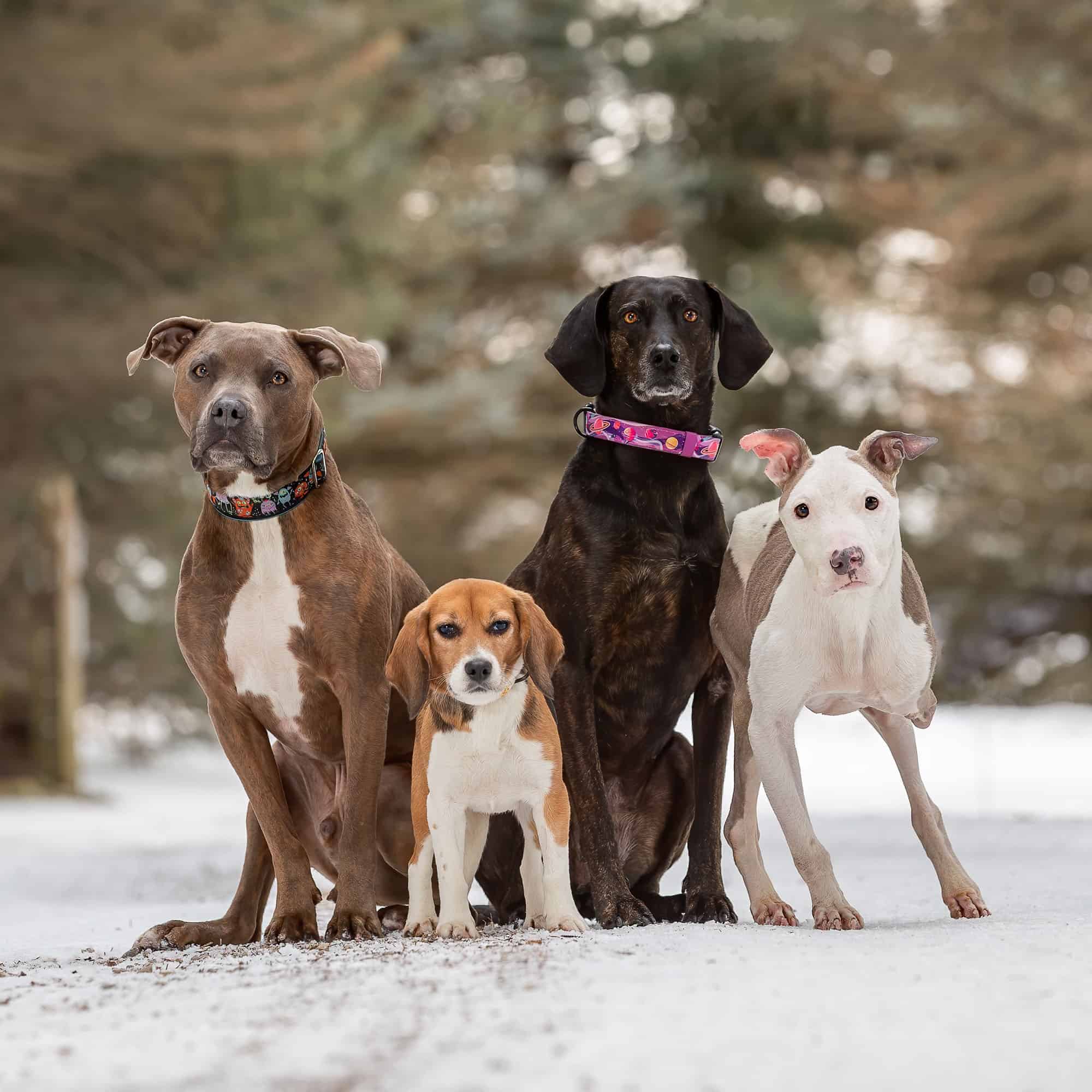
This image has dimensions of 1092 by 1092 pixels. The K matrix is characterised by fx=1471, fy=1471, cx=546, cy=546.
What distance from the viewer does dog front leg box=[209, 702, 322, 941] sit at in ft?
12.1

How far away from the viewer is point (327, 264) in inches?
555

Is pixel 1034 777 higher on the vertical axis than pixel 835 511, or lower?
lower

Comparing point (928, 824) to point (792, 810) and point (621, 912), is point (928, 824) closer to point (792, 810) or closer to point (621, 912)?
point (792, 810)

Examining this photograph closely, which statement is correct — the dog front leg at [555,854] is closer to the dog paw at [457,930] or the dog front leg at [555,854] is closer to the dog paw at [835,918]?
the dog paw at [457,930]

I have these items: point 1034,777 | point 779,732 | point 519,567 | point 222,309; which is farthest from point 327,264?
point 779,732

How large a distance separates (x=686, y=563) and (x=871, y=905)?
120 centimetres

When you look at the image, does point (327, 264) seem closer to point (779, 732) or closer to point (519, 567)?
point (519, 567)

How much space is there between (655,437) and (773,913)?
4.16 feet

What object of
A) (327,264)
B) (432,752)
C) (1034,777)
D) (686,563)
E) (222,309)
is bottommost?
(1034,777)

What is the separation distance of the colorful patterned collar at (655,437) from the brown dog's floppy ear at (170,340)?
3.46 feet

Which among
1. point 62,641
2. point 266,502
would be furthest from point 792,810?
point 62,641

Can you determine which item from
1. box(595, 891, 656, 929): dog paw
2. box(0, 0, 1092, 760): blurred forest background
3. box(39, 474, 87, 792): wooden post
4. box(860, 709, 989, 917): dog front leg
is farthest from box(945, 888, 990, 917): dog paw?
box(39, 474, 87, 792): wooden post

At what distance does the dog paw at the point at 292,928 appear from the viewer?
3631mm

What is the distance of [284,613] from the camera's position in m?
3.67
